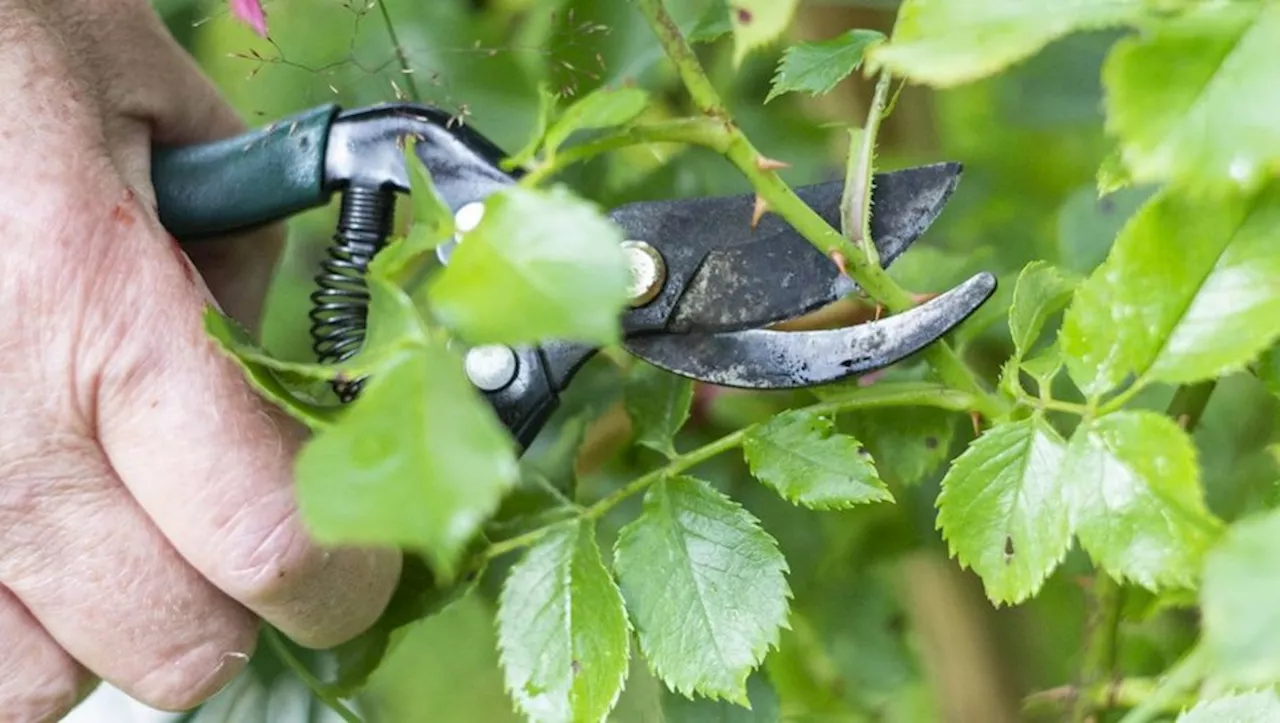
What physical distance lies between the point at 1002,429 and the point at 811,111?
0.50 m

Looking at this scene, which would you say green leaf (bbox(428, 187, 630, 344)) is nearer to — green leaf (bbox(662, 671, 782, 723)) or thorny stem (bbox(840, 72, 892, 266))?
thorny stem (bbox(840, 72, 892, 266))

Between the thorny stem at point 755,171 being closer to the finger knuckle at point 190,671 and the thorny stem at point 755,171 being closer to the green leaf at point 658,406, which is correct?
the green leaf at point 658,406

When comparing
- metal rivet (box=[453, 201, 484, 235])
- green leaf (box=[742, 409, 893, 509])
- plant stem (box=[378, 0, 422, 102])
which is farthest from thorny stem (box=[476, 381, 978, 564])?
plant stem (box=[378, 0, 422, 102])

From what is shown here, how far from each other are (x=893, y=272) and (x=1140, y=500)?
0.29 metres

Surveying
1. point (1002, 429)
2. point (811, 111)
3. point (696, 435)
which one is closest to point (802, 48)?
point (1002, 429)

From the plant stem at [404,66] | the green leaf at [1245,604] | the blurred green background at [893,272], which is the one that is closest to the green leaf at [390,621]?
the blurred green background at [893,272]

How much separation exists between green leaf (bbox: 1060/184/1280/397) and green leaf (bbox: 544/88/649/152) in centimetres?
13

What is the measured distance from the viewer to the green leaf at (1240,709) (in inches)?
13.0

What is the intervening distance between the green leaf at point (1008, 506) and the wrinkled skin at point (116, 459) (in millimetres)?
222

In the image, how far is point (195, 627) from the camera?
448 millimetres

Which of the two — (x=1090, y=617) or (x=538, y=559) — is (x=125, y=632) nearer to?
(x=538, y=559)

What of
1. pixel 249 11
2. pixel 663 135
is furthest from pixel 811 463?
pixel 249 11

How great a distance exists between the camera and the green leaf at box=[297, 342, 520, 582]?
21 cm

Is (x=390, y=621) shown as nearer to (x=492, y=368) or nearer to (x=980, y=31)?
(x=492, y=368)
